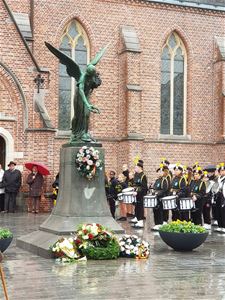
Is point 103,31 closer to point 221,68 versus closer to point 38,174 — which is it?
point 221,68

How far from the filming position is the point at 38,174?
846 inches

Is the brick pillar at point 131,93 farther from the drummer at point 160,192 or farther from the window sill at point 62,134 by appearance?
the drummer at point 160,192

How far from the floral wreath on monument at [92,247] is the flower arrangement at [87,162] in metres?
1.32

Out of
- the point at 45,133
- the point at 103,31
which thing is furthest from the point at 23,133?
the point at 103,31

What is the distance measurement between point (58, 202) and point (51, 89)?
13.1 metres

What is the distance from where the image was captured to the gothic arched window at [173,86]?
88.1 ft

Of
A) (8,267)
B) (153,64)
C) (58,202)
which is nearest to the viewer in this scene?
(8,267)

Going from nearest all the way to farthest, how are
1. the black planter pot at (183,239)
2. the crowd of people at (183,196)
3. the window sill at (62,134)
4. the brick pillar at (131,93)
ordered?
the black planter pot at (183,239) < the crowd of people at (183,196) < the window sill at (62,134) < the brick pillar at (131,93)

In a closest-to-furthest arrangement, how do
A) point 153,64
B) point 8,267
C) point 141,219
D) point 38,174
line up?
point 8,267
point 141,219
point 38,174
point 153,64

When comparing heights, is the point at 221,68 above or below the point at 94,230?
above

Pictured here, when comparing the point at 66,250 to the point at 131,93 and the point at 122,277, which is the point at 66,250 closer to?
the point at 122,277

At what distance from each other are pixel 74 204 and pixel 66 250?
151 cm

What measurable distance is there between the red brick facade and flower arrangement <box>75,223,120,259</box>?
1177cm

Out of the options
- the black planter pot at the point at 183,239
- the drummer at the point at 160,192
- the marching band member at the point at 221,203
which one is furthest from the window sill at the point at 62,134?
the black planter pot at the point at 183,239
